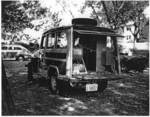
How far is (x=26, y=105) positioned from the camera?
6.38 meters


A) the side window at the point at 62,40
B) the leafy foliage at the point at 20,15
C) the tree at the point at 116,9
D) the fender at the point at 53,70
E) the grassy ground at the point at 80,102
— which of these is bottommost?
the grassy ground at the point at 80,102

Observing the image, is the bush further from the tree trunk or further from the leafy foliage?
the tree trunk

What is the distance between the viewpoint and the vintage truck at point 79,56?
681 cm

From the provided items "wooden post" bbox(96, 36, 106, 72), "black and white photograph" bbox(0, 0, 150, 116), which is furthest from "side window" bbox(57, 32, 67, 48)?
"wooden post" bbox(96, 36, 106, 72)

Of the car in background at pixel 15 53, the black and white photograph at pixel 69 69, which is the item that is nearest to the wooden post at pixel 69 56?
the black and white photograph at pixel 69 69

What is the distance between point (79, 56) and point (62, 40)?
32.1 inches

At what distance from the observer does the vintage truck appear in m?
6.81

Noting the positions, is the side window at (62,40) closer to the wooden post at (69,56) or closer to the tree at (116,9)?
the wooden post at (69,56)

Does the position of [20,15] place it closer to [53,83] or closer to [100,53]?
[53,83]

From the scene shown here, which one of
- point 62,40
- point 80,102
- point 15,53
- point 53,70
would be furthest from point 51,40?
point 15,53

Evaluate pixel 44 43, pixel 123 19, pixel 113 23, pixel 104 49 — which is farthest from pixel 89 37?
pixel 123 19

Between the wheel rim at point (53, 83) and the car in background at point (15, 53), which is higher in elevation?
the car in background at point (15, 53)

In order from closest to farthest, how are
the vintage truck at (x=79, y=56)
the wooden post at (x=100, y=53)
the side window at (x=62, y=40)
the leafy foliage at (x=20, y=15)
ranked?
the leafy foliage at (x=20, y=15), the vintage truck at (x=79, y=56), the side window at (x=62, y=40), the wooden post at (x=100, y=53)

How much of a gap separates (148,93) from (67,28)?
12.8 feet
